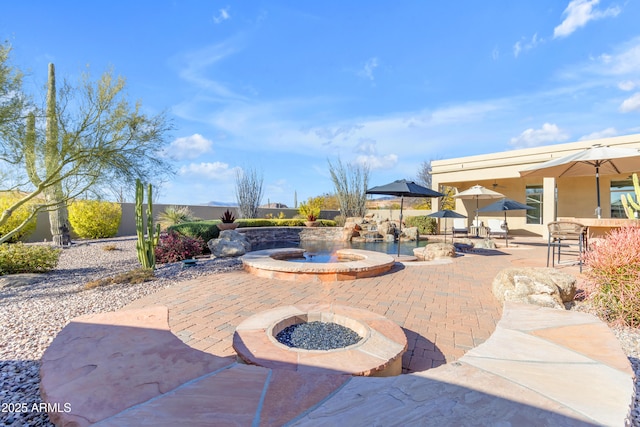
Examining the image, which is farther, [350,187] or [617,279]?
[350,187]

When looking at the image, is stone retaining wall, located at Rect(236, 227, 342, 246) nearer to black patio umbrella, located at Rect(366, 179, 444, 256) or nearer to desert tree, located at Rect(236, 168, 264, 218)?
desert tree, located at Rect(236, 168, 264, 218)

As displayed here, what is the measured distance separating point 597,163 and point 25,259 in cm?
1252

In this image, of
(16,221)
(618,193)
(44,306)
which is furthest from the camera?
(618,193)

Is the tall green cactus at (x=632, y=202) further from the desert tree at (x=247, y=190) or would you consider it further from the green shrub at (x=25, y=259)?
the desert tree at (x=247, y=190)

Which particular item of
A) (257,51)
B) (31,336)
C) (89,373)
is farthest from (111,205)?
(89,373)

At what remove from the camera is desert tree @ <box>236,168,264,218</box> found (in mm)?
18656

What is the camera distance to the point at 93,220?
12461 millimetres

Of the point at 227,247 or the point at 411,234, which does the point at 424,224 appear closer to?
the point at 411,234

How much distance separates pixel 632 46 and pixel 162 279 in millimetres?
14120

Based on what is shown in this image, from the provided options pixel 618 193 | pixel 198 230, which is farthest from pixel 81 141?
pixel 618 193

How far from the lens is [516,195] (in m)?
15.5

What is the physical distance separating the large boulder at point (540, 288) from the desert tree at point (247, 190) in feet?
53.9

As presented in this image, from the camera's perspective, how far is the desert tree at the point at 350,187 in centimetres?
1961

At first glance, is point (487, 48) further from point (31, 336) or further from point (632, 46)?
point (31, 336)
